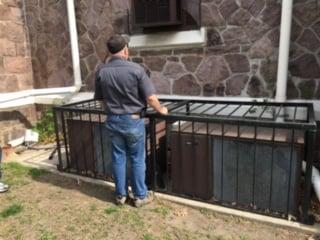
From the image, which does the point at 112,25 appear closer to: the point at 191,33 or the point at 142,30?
the point at 142,30

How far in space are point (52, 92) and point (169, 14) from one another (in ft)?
8.58

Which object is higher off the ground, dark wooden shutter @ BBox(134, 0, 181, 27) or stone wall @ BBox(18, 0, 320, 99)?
dark wooden shutter @ BBox(134, 0, 181, 27)

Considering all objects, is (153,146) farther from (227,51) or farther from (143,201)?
(227,51)

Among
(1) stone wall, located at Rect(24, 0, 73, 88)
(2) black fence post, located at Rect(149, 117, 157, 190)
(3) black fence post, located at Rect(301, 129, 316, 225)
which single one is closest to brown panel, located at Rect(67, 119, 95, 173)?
(2) black fence post, located at Rect(149, 117, 157, 190)

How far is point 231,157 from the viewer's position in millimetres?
2768

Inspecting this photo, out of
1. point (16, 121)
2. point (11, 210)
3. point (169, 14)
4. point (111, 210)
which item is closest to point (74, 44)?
point (16, 121)

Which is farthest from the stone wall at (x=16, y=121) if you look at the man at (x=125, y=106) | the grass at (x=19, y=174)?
the man at (x=125, y=106)

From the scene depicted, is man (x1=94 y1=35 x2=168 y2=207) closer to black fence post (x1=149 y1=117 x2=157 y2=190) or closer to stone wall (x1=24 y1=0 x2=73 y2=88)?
black fence post (x1=149 y1=117 x2=157 y2=190)

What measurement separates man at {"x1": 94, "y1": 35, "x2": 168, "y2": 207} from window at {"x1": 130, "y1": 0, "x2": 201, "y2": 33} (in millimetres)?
1465

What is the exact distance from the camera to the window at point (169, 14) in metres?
4.06

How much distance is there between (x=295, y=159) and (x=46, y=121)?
4.37 m

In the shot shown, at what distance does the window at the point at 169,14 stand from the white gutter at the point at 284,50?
108 cm

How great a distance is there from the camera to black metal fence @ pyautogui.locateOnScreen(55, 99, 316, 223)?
8.32ft

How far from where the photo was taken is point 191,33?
414 cm
